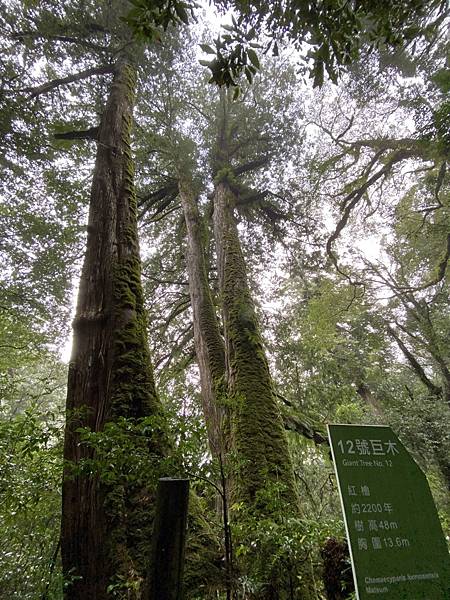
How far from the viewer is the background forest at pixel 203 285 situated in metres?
1.71

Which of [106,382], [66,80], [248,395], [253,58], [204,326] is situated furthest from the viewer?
[204,326]

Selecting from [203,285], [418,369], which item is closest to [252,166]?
[203,285]

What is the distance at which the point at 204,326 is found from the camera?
5230mm

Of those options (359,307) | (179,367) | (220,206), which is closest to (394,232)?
(359,307)

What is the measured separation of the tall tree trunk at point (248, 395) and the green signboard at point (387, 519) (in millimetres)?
684

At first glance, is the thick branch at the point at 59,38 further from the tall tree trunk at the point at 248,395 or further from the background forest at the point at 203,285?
the tall tree trunk at the point at 248,395

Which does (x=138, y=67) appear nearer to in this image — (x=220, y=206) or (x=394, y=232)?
(x=220, y=206)

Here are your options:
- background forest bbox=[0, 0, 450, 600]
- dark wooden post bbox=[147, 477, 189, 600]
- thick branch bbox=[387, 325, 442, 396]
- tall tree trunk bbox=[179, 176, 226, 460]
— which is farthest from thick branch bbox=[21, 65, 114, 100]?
thick branch bbox=[387, 325, 442, 396]

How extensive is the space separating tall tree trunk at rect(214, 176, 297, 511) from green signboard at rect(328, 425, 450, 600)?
2.24 ft

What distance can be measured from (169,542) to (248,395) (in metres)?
2.84

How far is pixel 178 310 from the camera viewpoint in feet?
24.3

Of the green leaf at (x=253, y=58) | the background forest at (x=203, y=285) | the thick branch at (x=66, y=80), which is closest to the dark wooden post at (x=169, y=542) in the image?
the background forest at (x=203, y=285)

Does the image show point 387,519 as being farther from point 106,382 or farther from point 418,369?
point 418,369

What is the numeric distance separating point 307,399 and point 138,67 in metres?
7.39
